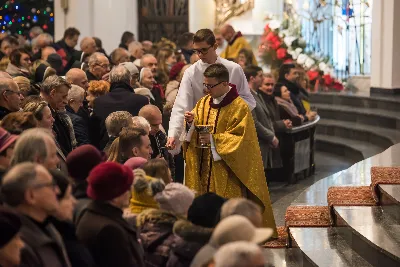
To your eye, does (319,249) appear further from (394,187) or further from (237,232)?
(237,232)

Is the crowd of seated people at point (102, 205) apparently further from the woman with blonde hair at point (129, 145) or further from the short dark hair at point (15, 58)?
the short dark hair at point (15, 58)

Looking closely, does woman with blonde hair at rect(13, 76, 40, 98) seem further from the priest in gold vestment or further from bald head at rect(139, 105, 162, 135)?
the priest in gold vestment

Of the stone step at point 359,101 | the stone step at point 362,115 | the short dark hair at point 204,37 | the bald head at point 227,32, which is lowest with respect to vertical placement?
the stone step at point 362,115

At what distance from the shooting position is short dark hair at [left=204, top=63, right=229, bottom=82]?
8414mm

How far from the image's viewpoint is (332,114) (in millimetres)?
16828

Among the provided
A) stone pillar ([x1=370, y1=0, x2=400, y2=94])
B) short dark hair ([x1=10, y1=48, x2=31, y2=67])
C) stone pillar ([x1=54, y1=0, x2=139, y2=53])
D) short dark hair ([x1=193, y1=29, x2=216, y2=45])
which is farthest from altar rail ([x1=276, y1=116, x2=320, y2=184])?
stone pillar ([x1=54, y1=0, x2=139, y2=53])

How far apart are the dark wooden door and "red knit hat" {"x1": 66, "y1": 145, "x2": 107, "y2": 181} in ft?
49.7

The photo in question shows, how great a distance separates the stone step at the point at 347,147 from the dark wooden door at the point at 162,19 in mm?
5391

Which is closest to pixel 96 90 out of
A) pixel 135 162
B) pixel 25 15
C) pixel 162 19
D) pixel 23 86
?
pixel 23 86

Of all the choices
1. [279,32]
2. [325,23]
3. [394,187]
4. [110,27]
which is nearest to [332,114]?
[279,32]

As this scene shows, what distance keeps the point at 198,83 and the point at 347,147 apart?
622 centimetres

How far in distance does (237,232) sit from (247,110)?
13.5 feet

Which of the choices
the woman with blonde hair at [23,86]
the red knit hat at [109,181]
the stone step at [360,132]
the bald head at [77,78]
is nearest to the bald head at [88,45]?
the stone step at [360,132]

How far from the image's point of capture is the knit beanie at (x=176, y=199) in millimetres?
5855
